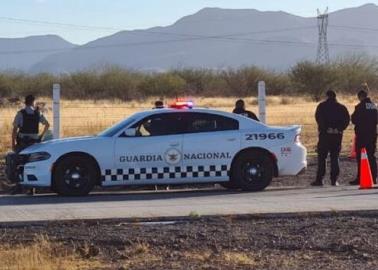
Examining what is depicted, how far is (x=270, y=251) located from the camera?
9.09 metres

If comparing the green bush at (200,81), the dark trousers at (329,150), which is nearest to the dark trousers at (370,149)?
the dark trousers at (329,150)

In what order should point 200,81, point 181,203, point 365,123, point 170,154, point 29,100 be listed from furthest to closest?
point 200,81, point 365,123, point 29,100, point 170,154, point 181,203

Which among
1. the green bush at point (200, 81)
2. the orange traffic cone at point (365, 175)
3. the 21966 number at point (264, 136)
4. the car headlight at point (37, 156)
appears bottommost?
the orange traffic cone at point (365, 175)

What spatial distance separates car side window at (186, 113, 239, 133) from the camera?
49.7 ft

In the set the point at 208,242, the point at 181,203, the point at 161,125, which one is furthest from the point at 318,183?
the point at 208,242

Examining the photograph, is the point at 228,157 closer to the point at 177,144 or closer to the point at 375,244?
the point at 177,144

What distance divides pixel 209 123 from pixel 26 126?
3.29m

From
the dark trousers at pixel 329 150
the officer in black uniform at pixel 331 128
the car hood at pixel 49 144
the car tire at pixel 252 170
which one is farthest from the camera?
the dark trousers at pixel 329 150

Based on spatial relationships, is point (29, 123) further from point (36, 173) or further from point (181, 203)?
point (181, 203)

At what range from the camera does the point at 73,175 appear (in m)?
14.6

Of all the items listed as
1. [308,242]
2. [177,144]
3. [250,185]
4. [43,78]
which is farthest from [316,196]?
[43,78]

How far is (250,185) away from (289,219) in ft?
12.0

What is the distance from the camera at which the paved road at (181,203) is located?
475 inches

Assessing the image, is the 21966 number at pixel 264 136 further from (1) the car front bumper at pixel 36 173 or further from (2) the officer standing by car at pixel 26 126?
(2) the officer standing by car at pixel 26 126
